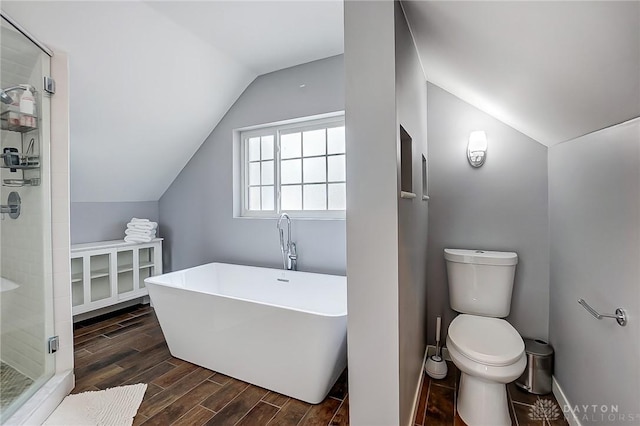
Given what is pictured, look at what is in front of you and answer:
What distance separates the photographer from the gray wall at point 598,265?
116cm

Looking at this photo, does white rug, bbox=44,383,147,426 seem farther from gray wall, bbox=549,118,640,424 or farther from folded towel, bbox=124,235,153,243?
gray wall, bbox=549,118,640,424

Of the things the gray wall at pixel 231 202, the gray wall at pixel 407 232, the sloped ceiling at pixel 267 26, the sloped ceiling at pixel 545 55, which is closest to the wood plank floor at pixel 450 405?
the gray wall at pixel 407 232

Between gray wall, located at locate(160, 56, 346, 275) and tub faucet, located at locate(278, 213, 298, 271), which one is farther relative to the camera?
tub faucet, located at locate(278, 213, 298, 271)

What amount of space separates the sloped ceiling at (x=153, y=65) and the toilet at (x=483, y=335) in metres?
2.15

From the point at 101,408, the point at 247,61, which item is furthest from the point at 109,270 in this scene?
the point at 247,61

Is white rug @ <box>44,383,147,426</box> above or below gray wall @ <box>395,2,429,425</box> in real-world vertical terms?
below

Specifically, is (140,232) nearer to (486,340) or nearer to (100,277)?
(100,277)

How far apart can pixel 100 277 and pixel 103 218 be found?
0.68 m

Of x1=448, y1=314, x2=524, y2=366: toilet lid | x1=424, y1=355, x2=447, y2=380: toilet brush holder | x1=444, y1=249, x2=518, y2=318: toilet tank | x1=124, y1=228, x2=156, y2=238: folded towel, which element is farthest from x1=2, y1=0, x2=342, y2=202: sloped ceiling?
x1=424, y1=355, x2=447, y2=380: toilet brush holder

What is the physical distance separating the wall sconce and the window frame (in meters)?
1.10

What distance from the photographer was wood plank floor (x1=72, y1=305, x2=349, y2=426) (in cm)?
176

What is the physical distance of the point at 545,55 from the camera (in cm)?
113

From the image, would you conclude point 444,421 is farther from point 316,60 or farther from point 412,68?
point 316,60

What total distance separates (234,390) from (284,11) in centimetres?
274
